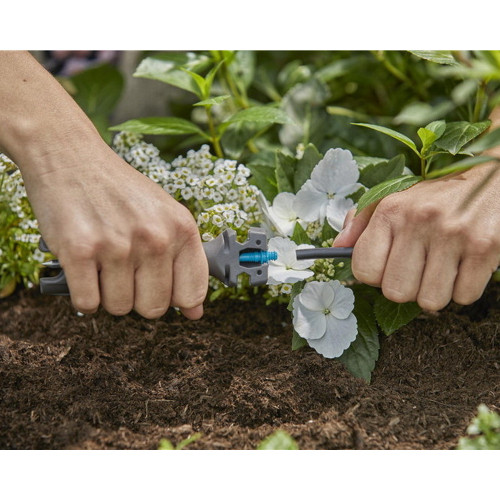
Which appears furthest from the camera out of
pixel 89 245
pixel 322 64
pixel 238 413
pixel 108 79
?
pixel 322 64

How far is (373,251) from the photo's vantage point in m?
1.09

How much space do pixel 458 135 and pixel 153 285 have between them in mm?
642

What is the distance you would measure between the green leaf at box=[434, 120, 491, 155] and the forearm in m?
0.64

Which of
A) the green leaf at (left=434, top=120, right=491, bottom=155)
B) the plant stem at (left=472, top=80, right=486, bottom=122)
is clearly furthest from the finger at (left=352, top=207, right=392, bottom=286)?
the plant stem at (left=472, top=80, right=486, bottom=122)

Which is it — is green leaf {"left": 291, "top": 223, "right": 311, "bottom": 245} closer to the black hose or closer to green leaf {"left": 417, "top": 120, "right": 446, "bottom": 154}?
the black hose

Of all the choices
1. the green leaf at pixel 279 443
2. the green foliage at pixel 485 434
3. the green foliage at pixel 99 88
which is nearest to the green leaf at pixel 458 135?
the green foliage at pixel 485 434

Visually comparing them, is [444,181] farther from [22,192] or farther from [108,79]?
[108,79]

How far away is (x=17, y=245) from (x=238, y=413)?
2.23 feet

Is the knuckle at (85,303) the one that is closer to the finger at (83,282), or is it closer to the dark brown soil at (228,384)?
the finger at (83,282)

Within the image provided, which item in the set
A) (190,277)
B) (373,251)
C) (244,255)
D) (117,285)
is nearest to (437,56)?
(373,251)

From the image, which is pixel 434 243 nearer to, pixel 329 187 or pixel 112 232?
pixel 329 187

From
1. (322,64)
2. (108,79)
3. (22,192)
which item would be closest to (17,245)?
(22,192)

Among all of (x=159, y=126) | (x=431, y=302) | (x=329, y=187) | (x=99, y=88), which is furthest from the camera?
(x=99, y=88)

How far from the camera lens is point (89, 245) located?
0.98m
